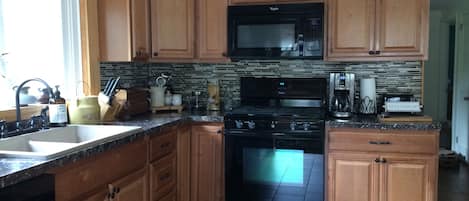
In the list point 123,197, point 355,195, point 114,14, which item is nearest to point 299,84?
point 355,195

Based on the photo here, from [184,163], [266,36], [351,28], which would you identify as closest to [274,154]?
[184,163]

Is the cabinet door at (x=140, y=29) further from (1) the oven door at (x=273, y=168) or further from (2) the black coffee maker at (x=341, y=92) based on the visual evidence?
(2) the black coffee maker at (x=341, y=92)

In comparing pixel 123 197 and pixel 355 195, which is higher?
pixel 123 197

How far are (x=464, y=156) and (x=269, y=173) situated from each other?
3.70 m

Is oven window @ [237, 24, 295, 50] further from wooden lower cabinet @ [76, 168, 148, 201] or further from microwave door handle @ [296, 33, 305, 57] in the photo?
wooden lower cabinet @ [76, 168, 148, 201]

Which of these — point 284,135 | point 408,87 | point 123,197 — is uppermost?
point 408,87

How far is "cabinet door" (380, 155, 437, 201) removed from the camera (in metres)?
2.99

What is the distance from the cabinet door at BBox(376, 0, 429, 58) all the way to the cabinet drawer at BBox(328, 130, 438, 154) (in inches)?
25.6

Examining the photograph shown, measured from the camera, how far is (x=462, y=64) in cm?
584

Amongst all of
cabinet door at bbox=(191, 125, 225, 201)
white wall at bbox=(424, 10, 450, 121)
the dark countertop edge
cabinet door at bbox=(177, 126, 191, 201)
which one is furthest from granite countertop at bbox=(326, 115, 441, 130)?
white wall at bbox=(424, 10, 450, 121)

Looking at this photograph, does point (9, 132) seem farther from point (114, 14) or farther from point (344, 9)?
point (344, 9)

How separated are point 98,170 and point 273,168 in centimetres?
150

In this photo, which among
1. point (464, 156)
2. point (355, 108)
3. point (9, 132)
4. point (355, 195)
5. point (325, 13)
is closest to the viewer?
point (9, 132)

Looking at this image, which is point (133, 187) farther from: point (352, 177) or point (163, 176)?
point (352, 177)
